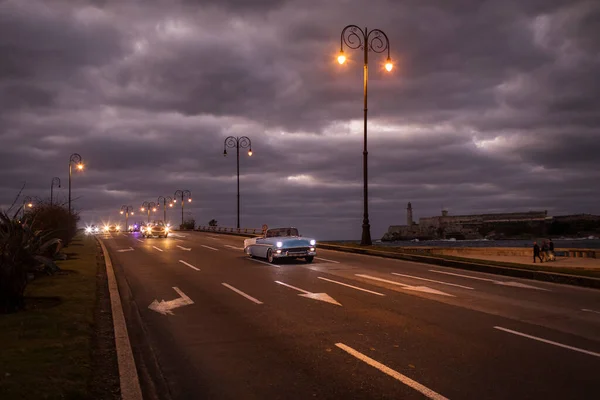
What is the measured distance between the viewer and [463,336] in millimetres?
8477

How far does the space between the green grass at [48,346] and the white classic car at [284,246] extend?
10.0 meters

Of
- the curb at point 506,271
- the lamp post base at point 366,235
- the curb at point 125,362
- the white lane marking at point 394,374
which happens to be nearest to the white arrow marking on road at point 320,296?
the white lane marking at point 394,374

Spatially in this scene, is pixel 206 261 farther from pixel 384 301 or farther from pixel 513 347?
pixel 513 347

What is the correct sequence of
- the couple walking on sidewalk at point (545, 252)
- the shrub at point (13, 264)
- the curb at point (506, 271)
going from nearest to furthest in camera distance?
the shrub at point (13, 264), the curb at point (506, 271), the couple walking on sidewalk at point (545, 252)

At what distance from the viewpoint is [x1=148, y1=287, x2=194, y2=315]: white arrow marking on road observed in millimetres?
11398

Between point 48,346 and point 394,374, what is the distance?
4.86 metres

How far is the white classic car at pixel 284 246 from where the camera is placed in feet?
72.1

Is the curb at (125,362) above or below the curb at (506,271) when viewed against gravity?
below

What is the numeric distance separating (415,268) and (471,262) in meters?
2.38

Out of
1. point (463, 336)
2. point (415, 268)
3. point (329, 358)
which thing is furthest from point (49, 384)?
point (415, 268)

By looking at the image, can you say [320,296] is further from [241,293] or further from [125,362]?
[125,362]

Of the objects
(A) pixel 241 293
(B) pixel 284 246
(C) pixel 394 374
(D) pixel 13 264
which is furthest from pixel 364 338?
(B) pixel 284 246

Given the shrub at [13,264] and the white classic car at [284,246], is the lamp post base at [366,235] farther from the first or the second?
the shrub at [13,264]

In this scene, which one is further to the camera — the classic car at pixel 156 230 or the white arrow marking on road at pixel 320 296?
the classic car at pixel 156 230
